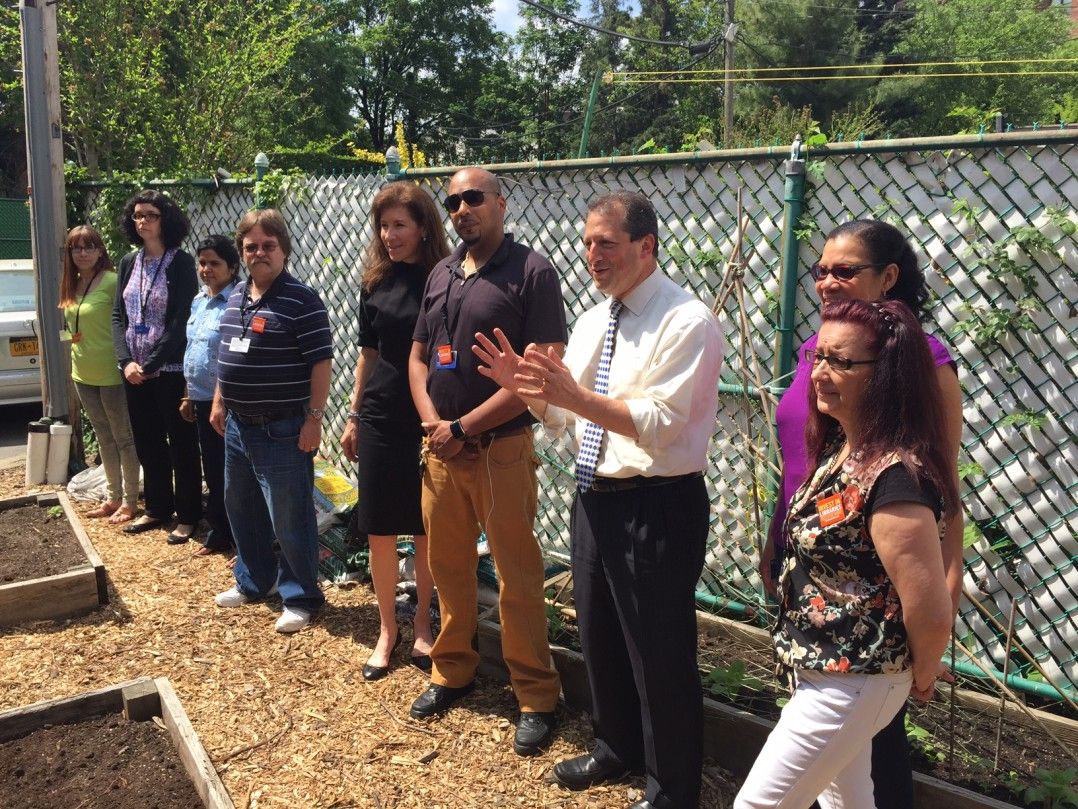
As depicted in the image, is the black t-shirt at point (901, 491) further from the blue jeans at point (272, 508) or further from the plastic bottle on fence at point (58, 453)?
the plastic bottle on fence at point (58, 453)

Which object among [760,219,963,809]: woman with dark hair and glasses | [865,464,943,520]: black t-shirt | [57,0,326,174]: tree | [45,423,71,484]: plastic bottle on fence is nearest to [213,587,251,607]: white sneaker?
[45,423,71,484]: plastic bottle on fence

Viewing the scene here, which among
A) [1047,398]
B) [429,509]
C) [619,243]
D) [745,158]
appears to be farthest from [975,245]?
[429,509]

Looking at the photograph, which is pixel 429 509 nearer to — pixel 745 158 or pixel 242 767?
pixel 242 767

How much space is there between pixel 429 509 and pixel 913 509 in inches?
77.7

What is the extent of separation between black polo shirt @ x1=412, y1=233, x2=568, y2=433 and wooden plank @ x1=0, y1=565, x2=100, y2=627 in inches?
91.5

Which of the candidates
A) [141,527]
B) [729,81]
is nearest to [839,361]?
[141,527]

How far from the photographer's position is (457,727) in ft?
10.9

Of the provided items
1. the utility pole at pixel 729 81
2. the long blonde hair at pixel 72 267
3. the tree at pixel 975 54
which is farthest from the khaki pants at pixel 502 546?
the tree at pixel 975 54

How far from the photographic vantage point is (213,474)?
5012mm

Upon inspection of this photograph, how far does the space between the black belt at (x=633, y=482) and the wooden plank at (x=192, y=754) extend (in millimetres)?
1396

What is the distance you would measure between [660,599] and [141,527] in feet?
13.4

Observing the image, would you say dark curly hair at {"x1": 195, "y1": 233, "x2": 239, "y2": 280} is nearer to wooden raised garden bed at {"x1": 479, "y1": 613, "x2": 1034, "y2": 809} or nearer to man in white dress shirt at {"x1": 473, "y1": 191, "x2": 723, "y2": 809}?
wooden raised garden bed at {"x1": 479, "y1": 613, "x2": 1034, "y2": 809}

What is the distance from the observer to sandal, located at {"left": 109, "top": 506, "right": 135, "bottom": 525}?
5629mm

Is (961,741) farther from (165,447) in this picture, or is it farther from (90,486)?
(90,486)
